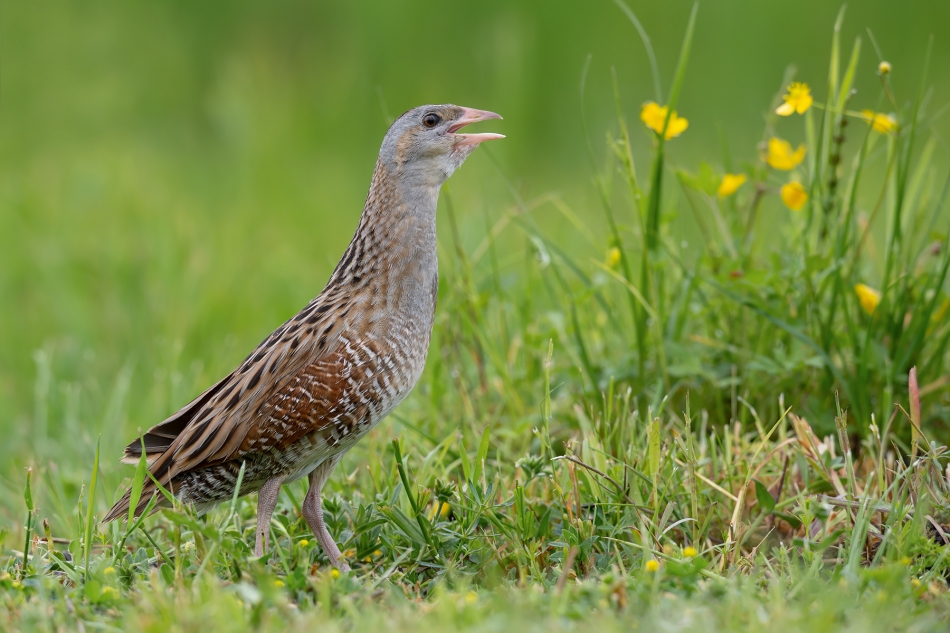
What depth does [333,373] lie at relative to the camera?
3.20 meters

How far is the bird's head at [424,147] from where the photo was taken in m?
3.57

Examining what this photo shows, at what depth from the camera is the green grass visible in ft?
8.41

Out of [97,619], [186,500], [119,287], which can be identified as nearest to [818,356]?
[186,500]

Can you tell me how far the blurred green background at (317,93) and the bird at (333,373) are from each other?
325 centimetres

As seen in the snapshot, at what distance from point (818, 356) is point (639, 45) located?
17.1 feet

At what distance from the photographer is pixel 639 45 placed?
28.0ft

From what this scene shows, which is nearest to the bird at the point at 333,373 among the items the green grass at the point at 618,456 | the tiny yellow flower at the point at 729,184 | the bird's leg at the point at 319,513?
the bird's leg at the point at 319,513

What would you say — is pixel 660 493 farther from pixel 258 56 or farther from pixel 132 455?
pixel 258 56

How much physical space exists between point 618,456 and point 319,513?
40.1 inches

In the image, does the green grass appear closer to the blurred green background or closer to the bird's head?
the bird's head

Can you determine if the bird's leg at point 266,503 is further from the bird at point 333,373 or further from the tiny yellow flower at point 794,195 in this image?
the tiny yellow flower at point 794,195

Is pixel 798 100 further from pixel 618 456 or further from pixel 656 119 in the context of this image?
pixel 618 456

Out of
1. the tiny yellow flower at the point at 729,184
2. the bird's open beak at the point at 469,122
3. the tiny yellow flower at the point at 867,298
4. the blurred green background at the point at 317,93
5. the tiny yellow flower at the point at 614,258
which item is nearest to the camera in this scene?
the bird's open beak at the point at 469,122

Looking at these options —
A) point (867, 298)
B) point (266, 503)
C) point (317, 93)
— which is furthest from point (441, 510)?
point (317, 93)
